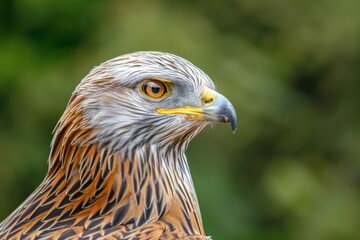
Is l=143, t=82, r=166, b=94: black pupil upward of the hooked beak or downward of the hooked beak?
upward

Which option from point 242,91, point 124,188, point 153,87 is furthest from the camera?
point 242,91

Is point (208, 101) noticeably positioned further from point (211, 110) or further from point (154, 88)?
point (154, 88)

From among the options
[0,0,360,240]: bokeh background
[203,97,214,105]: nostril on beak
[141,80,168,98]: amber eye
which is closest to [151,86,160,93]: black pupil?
[141,80,168,98]: amber eye

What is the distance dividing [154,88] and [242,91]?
6.50 meters

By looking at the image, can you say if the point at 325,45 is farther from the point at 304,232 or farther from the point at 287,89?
the point at 304,232

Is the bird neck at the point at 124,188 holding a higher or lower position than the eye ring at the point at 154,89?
lower

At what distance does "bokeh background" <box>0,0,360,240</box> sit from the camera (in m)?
12.4

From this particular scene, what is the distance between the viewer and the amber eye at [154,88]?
20.1 ft

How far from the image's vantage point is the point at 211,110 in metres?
6.14

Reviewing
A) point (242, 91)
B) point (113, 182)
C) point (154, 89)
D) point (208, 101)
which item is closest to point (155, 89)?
point (154, 89)

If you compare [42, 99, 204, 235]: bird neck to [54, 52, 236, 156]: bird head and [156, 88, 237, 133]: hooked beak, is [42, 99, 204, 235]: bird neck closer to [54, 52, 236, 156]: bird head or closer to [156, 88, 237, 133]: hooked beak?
[54, 52, 236, 156]: bird head

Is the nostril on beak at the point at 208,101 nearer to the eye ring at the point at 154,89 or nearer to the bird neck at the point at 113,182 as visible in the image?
the eye ring at the point at 154,89

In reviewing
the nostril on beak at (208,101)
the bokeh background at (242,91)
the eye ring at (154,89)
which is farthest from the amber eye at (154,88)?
the bokeh background at (242,91)

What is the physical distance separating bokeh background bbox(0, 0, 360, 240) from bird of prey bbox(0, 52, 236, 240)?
5507mm
